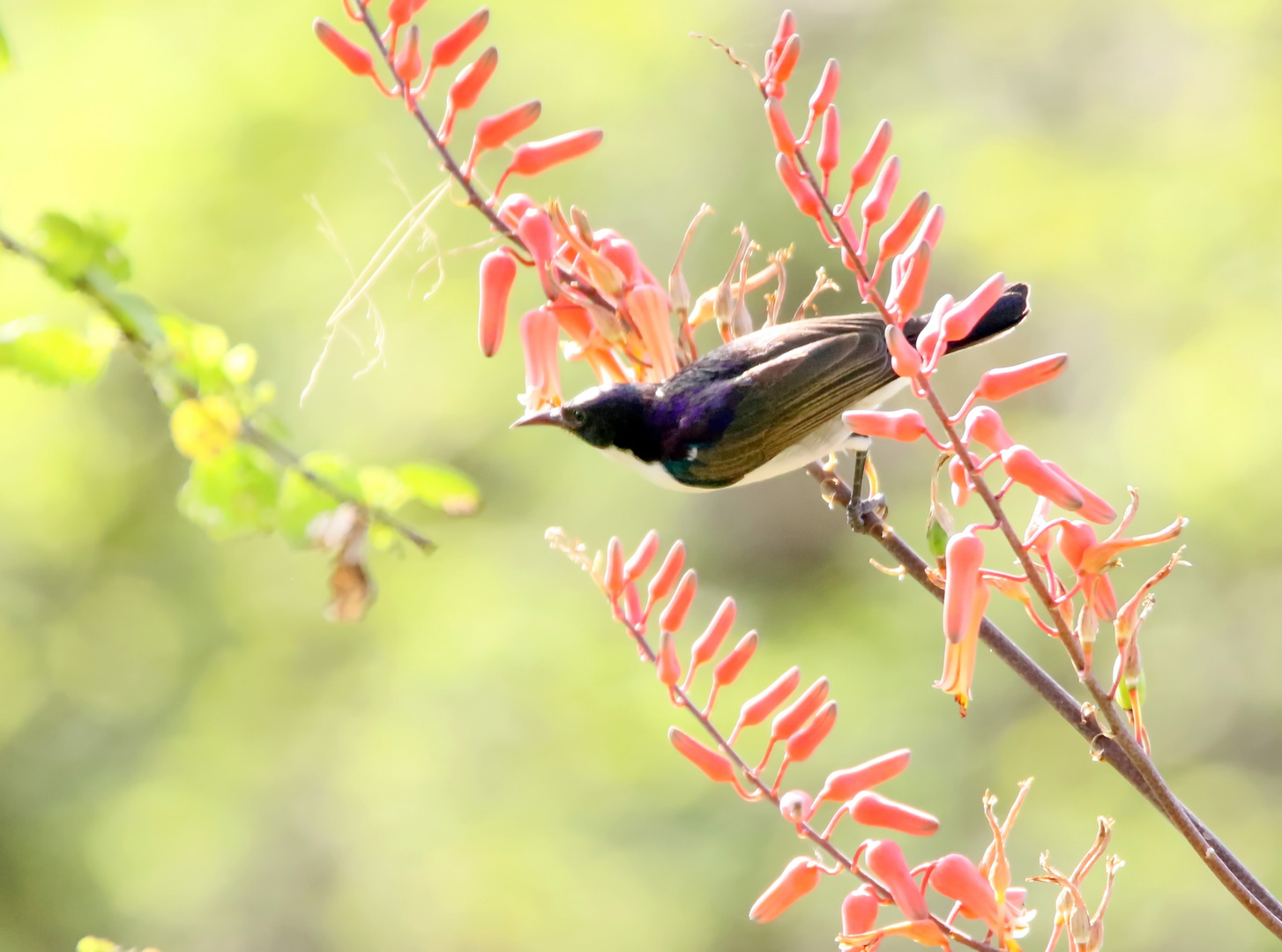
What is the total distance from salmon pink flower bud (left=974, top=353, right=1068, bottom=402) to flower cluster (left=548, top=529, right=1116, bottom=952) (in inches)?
16.5

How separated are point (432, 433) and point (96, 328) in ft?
20.8

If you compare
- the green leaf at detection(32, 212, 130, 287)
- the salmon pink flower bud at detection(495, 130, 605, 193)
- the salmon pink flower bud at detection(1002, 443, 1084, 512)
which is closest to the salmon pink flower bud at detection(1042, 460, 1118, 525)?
the salmon pink flower bud at detection(1002, 443, 1084, 512)

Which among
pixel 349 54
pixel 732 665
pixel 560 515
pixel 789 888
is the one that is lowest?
pixel 789 888

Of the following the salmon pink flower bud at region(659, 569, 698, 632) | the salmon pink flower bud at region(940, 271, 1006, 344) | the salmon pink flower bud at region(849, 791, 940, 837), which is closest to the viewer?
the salmon pink flower bud at region(940, 271, 1006, 344)

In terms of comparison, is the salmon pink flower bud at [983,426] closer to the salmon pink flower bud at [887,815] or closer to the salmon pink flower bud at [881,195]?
the salmon pink flower bud at [881,195]

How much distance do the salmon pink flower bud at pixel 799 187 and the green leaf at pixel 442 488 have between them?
0.76 m

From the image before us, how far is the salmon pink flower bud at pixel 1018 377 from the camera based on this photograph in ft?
4.69

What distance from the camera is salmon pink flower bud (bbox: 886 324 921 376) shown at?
4.17 ft

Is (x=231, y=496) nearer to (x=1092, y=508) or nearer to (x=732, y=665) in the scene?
(x=732, y=665)

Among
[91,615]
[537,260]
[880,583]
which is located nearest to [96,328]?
[537,260]

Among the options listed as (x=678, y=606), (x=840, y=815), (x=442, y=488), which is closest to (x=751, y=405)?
(x=442, y=488)

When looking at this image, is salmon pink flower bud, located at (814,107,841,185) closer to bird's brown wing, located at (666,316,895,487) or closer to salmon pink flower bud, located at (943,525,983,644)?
salmon pink flower bud, located at (943,525,983,644)

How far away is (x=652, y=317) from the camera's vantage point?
190cm

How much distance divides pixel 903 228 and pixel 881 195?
0.06 metres
